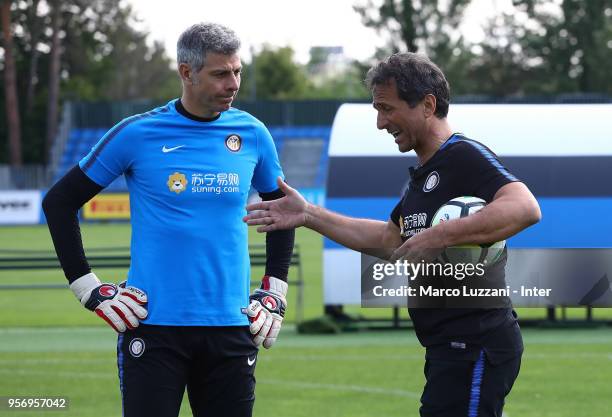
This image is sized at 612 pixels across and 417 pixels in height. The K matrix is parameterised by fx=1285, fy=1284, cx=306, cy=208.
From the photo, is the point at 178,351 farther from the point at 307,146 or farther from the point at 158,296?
the point at 307,146

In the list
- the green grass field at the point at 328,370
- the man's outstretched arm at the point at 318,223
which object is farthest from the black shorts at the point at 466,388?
the green grass field at the point at 328,370

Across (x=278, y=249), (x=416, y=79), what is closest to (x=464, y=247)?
(x=416, y=79)

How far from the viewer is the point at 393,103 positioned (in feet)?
16.5

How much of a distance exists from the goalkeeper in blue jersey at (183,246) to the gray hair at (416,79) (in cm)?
82

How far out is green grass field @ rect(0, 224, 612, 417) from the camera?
1041 cm

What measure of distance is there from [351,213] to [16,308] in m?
6.38

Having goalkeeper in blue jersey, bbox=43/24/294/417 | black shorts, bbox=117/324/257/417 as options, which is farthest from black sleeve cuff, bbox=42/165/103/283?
black shorts, bbox=117/324/257/417

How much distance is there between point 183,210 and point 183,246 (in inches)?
6.0

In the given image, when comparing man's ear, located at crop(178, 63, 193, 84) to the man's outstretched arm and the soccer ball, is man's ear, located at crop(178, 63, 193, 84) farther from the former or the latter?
the soccer ball

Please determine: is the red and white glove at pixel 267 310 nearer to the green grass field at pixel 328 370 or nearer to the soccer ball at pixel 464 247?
the soccer ball at pixel 464 247

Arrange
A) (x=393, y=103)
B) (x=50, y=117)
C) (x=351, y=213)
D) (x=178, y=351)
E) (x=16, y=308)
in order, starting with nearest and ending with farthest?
(x=393, y=103)
(x=178, y=351)
(x=351, y=213)
(x=16, y=308)
(x=50, y=117)

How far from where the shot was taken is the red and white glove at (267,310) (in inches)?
220

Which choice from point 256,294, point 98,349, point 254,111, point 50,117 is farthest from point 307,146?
point 256,294

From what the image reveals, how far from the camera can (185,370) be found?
547cm
